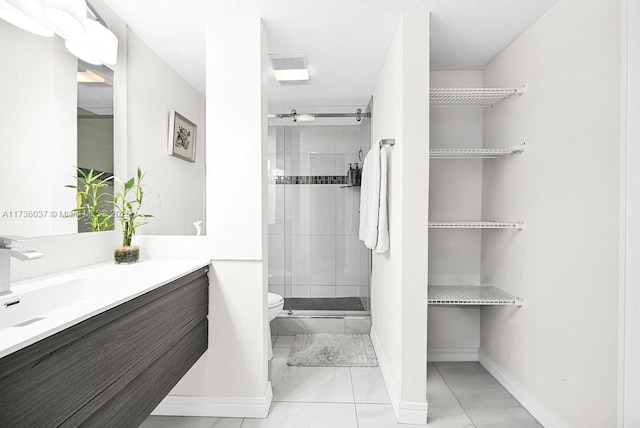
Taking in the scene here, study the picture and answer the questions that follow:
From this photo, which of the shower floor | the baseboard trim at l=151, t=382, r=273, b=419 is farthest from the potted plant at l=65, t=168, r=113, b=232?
the shower floor

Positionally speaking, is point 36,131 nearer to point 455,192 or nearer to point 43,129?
point 43,129

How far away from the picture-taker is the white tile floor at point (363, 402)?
1.95 m

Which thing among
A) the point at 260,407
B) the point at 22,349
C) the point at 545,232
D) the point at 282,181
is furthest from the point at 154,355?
the point at 282,181

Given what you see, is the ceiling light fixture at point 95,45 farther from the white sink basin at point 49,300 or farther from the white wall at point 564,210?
the white wall at point 564,210

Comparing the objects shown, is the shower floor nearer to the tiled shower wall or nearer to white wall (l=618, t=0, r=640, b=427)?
the tiled shower wall

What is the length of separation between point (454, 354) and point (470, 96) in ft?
6.39

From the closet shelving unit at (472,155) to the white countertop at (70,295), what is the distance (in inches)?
60.5

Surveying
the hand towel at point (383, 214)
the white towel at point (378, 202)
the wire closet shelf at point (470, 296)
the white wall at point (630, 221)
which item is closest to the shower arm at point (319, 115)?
the white towel at point (378, 202)

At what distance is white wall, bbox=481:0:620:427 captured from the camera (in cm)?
152

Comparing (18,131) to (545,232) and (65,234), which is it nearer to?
(65,234)

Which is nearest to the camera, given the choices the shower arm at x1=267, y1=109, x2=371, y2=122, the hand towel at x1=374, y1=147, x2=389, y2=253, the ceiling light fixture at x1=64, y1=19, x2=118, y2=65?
the ceiling light fixture at x1=64, y1=19, x2=118, y2=65

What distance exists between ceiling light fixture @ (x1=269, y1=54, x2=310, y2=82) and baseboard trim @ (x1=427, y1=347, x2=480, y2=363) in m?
2.40

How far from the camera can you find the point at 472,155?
2338mm

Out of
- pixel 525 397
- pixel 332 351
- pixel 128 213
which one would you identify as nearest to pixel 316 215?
pixel 332 351
